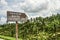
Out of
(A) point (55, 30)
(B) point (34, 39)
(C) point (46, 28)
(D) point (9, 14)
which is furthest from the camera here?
(C) point (46, 28)

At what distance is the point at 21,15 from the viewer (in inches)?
477

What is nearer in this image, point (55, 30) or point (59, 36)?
point (59, 36)

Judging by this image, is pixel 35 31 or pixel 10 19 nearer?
pixel 10 19

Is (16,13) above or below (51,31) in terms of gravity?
above

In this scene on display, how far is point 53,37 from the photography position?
38.2m

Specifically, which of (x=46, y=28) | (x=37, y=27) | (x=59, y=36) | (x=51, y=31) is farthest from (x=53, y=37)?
(x=37, y=27)

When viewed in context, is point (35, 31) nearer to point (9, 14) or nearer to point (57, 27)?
point (57, 27)

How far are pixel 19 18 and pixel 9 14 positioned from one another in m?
0.64

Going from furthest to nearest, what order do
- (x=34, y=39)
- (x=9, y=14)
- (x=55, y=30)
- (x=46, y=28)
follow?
(x=46, y=28)
(x=55, y=30)
(x=34, y=39)
(x=9, y=14)

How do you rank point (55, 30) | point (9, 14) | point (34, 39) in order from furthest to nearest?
point (55, 30) < point (34, 39) < point (9, 14)

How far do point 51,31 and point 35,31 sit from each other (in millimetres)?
5285

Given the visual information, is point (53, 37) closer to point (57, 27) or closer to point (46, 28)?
point (57, 27)

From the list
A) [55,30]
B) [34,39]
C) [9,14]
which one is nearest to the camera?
[9,14]

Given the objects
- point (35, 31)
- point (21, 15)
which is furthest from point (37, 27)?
point (21, 15)
